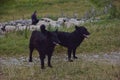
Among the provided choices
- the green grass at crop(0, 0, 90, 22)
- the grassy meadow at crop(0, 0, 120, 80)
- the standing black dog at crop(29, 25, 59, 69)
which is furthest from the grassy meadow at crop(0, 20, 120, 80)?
the green grass at crop(0, 0, 90, 22)

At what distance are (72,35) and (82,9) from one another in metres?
36.9

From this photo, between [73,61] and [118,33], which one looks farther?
[118,33]

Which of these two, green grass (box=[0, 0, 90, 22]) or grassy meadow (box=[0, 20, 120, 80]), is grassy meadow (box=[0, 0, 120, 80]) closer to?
grassy meadow (box=[0, 20, 120, 80])

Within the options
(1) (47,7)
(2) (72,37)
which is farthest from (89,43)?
(1) (47,7)

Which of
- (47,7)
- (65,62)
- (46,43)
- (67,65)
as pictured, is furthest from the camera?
(47,7)

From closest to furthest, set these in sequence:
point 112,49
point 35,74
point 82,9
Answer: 1. point 35,74
2. point 112,49
3. point 82,9

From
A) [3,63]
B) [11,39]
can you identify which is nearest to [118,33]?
[11,39]

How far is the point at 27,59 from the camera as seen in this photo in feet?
55.5

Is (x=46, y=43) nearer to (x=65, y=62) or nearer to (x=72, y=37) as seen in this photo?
(x=65, y=62)

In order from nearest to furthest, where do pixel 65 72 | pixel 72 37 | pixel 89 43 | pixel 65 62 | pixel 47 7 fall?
1. pixel 65 72
2. pixel 65 62
3. pixel 72 37
4. pixel 89 43
5. pixel 47 7

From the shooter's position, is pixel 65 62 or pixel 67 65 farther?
pixel 65 62

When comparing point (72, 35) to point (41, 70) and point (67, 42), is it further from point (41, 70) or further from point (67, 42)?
point (41, 70)

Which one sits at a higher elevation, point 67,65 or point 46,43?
point 46,43

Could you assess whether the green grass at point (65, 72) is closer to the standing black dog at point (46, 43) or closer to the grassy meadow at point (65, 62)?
the grassy meadow at point (65, 62)
